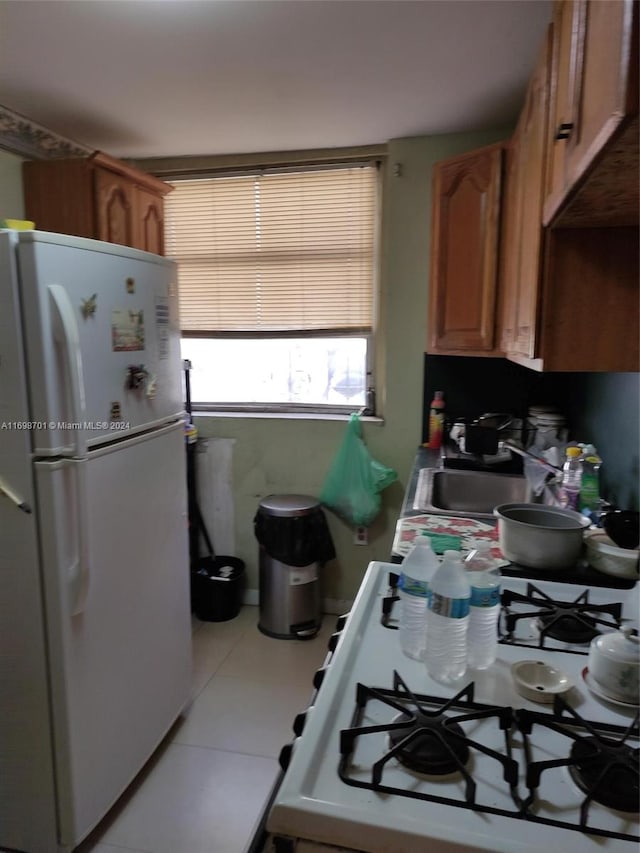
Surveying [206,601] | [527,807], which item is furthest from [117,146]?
[527,807]

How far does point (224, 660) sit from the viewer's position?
266cm

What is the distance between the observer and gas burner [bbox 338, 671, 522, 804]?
76 centimetres

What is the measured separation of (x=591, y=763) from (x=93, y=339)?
1.51 meters

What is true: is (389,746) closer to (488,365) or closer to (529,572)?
(529,572)

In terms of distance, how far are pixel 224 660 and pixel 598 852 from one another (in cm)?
221

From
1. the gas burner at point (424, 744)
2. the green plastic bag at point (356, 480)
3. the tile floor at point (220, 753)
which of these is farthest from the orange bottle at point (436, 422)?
the gas burner at point (424, 744)

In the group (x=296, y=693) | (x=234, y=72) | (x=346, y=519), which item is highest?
(x=234, y=72)

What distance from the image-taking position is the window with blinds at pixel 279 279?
114 inches

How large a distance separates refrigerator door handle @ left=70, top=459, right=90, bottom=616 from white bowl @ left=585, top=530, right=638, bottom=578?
1.34 m

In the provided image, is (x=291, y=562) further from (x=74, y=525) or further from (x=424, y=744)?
(x=424, y=744)

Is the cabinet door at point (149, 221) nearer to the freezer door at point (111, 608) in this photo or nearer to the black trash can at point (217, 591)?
the freezer door at point (111, 608)

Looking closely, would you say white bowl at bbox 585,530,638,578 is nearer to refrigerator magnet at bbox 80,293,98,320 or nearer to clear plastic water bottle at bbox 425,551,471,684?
clear plastic water bottle at bbox 425,551,471,684

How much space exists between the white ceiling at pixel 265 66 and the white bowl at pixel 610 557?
1.46m

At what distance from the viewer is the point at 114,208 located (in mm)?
2465
